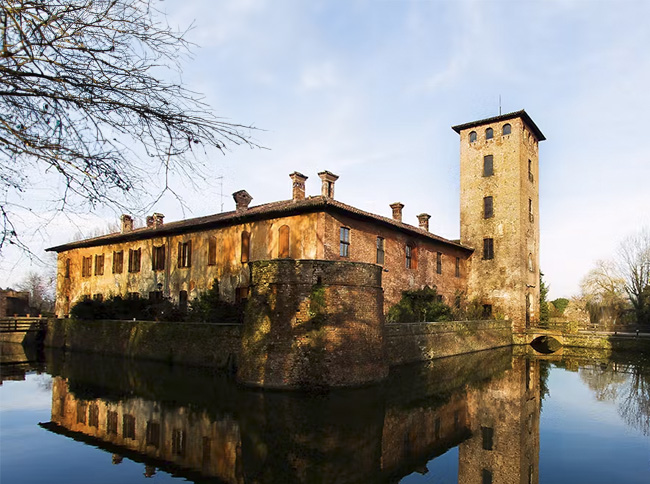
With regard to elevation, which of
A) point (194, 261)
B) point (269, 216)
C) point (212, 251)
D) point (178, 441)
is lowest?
point (178, 441)

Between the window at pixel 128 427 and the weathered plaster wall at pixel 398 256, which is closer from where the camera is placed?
the window at pixel 128 427

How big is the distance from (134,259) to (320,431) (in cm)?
2115

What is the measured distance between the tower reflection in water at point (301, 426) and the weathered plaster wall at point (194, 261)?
6.45 meters

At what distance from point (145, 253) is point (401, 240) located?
14.6 meters

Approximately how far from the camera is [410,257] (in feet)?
78.8

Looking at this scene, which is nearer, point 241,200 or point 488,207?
point 241,200

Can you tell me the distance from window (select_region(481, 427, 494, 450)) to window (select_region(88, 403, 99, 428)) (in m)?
8.08

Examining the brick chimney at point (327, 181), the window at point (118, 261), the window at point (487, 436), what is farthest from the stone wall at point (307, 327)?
the window at point (118, 261)

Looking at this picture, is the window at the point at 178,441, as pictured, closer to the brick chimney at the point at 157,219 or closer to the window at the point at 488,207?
the brick chimney at the point at 157,219

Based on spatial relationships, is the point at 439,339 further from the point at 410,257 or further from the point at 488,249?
the point at 488,249

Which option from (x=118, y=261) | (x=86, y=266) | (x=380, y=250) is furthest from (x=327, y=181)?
(x=86, y=266)

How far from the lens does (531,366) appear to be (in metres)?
19.8

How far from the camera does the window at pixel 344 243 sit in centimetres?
1928

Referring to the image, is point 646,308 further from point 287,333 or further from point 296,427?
point 296,427
